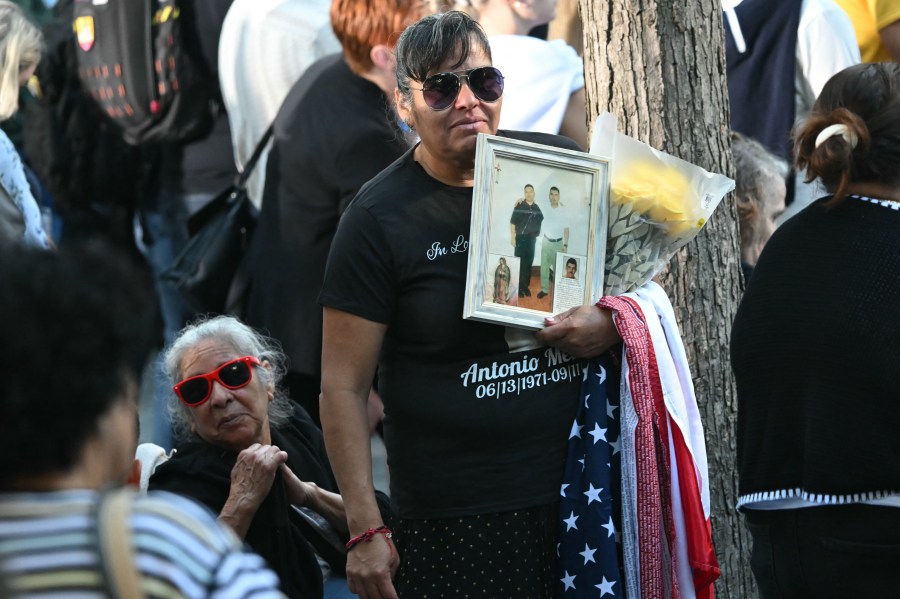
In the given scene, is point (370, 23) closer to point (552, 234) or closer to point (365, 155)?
point (365, 155)

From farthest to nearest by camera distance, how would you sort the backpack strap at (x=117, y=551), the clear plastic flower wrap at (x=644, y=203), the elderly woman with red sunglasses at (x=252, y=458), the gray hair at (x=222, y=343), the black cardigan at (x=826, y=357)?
the gray hair at (x=222, y=343)
the elderly woman with red sunglasses at (x=252, y=458)
the clear plastic flower wrap at (x=644, y=203)
the black cardigan at (x=826, y=357)
the backpack strap at (x=117, y=551)

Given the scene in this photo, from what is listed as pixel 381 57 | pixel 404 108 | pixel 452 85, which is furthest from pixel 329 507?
pixel 381 57

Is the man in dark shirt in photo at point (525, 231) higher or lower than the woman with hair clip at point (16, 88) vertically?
lower

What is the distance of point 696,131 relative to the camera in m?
3.96

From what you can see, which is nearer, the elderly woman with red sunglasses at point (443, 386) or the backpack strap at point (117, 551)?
the backpack strap at point (117, 551)

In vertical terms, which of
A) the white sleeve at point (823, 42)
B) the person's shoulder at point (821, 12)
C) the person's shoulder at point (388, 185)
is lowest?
the person's shoulder at point (388, 185)

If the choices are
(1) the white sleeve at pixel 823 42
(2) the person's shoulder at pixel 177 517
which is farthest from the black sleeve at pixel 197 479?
(1) the white sleeve at pixel 823 42

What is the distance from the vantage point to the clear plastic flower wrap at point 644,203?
324cm

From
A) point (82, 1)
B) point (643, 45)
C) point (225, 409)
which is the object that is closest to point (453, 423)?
point (225, 409)

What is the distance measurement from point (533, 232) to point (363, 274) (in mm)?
433

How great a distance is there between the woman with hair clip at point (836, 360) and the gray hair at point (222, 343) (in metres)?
1.56

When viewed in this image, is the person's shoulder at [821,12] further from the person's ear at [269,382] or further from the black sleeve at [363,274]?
the black sleeve at [363,274]

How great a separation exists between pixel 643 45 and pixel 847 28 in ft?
6.20

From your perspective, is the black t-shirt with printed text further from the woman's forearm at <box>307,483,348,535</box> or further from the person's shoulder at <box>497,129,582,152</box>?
the woman's forearm at <box>307,483,348,535</box>
